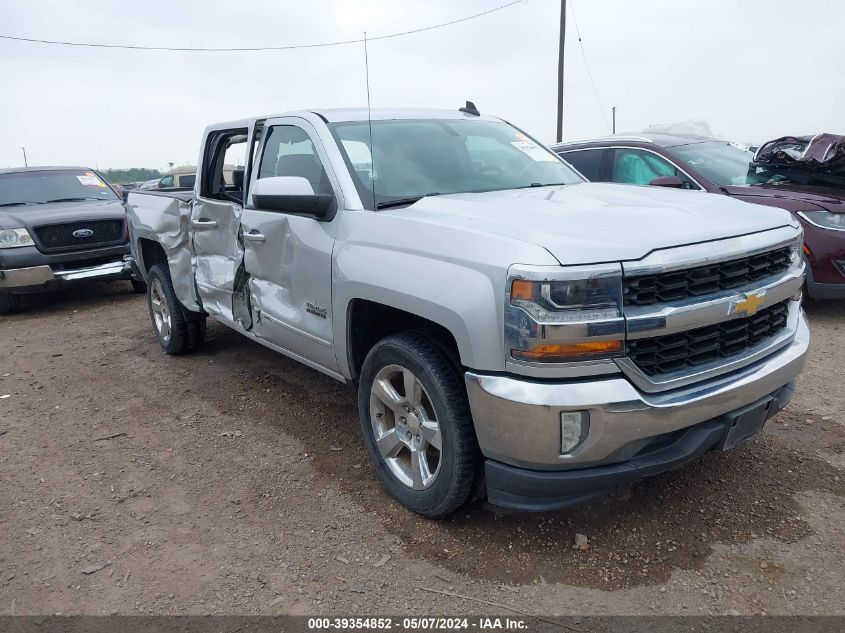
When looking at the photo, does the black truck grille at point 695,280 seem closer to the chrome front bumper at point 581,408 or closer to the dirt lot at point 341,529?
the chrome front bumper at point 581,408

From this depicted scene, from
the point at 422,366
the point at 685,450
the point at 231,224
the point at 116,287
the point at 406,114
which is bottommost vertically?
the point at 116,287

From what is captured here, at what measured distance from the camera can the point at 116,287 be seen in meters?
10.1

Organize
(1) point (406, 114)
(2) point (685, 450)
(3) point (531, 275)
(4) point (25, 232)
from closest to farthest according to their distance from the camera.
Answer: (3) point (531, 275)
(2) point (685, 450)
(1) point (406, 114)
(4) point (25, 232)

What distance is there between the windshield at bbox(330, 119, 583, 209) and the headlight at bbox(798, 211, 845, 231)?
9.49ft

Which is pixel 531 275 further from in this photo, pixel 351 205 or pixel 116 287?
pixel 116 287

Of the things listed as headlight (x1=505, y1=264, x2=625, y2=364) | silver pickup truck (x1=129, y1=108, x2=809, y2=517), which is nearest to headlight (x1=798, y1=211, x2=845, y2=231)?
silver pickup truck (x1=129, y1=108, x2=809, y2=517)

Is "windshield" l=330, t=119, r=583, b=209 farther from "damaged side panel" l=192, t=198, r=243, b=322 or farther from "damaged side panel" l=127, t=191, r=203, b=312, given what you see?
"damaged side panel" l=127, t=191, r=203, b=312

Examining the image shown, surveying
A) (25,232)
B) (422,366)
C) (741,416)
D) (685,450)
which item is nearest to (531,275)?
(422,366)

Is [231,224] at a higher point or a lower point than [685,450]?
higher

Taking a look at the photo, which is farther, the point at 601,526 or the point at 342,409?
the point at 342,409

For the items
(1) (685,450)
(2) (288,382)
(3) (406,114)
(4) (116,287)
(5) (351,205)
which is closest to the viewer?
(1) (685,450)

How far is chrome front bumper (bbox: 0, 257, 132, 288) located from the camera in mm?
8039

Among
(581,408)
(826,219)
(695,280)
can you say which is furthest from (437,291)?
(826,219)

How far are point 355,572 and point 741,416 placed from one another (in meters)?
1.67
